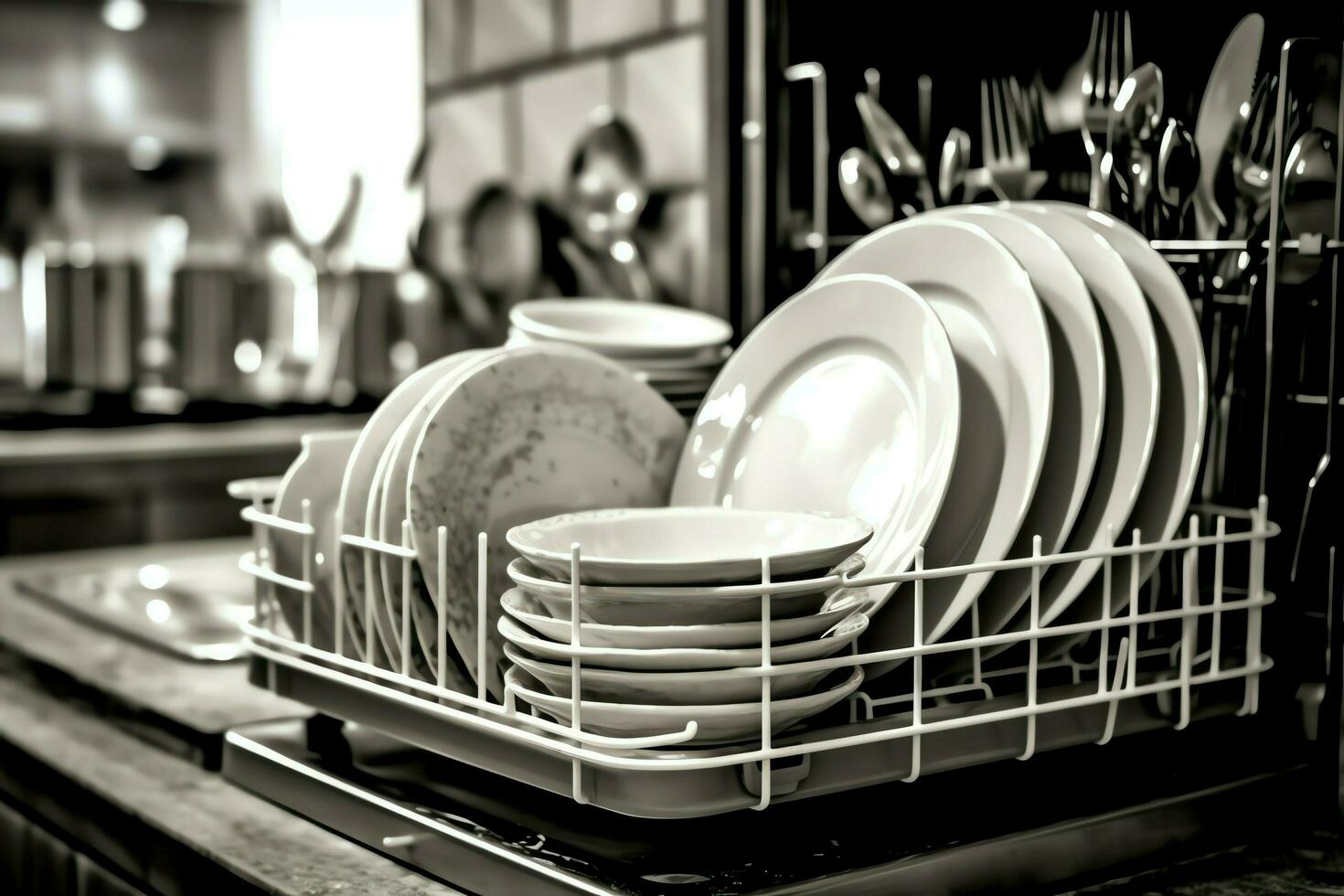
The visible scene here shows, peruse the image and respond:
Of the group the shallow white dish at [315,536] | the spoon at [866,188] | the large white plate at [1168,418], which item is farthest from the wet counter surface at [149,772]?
the spoon at [866,188]

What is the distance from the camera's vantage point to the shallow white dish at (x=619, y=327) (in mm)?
929

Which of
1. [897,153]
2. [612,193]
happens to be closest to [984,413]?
[897,153]

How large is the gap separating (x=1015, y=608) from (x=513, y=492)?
0.27 m

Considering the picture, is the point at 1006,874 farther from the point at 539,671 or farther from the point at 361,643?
the point at 361,643

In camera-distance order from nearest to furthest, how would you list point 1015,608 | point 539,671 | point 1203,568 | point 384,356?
point 539,671, point 1015,608, point 1203,568, point 384,356

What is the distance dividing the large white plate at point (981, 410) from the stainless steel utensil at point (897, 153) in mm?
182

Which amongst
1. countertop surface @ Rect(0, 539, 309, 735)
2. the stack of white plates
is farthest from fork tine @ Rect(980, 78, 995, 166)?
countertop surface @ Rect(0, 539, 309, 735)

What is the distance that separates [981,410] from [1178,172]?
0.20 m

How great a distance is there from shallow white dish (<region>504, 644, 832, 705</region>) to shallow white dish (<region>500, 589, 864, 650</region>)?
0.04 ft

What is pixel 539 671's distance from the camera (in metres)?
0.58

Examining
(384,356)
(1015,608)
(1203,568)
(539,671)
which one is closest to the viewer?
(539,671)

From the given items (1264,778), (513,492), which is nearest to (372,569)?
(513,492)

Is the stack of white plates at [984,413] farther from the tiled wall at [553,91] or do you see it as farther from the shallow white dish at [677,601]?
the tiled wall at [553,91]

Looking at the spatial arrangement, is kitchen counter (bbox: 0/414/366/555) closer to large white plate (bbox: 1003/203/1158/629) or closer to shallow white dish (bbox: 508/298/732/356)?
shallow white dish (bbox: 508/298/732/356)
